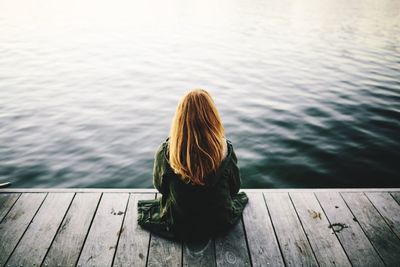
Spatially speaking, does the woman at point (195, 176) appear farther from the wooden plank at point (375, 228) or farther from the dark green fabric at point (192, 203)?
the wooden plank at point (375, 228)

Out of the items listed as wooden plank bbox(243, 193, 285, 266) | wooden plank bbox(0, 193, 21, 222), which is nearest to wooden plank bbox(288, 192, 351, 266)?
wooden plank bbox(243, 193, 285, 266)

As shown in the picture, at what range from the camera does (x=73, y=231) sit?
9.28 ft

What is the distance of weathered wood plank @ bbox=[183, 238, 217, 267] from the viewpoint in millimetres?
2535

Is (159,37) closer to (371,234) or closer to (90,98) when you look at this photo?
(90,98)

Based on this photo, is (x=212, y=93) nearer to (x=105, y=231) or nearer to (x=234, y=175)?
(x=234, y=175)

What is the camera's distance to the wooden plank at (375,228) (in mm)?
2650

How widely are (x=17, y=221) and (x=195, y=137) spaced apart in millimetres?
1984

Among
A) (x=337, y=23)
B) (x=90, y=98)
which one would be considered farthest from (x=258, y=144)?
(x=337, y=23)

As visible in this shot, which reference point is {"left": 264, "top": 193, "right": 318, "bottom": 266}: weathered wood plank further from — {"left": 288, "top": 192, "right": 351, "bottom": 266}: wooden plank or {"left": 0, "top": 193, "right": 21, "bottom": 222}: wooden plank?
{"left": 0, "top": 193, "right": 21, "bottom": 222}: wooden plank

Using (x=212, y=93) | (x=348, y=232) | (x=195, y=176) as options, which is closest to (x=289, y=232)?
(x=348, y=232)

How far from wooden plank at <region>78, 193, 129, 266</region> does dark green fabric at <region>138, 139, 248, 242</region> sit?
0.89 ft

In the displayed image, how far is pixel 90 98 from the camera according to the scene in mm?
7848

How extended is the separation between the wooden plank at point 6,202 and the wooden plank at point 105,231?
0.91 meters

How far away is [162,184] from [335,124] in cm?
507
